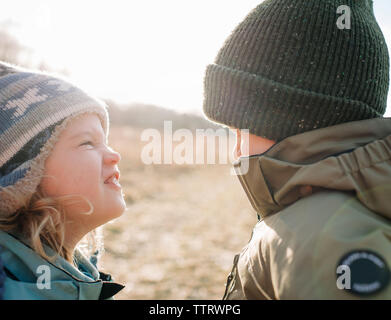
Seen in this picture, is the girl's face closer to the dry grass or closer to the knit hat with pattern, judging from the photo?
the knit hat with pattern

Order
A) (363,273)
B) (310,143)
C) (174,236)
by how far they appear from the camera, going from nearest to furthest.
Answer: (363,273) → (310,143) → (174,236)

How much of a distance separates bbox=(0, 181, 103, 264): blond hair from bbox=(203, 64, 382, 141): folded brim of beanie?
2.87ft

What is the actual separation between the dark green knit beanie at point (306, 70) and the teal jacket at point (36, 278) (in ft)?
3.34

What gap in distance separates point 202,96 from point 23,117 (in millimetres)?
930

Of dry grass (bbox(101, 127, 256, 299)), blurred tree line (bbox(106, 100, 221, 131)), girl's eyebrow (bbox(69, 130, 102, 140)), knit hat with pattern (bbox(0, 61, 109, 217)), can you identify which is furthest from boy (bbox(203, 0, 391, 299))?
blurred tree line (bbox(106, 100, 221, 131))

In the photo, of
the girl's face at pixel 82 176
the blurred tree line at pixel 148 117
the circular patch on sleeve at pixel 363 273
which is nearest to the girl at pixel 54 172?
the girl's face at pixel 82 176

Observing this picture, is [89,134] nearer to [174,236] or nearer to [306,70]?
[306,70]

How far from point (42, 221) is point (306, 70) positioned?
4.58ft

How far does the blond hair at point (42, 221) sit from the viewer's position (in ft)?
5.34

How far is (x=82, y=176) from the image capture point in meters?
1.79

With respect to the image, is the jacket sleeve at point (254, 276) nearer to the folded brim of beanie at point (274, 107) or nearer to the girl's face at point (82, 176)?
the folded brim of beanie at point (274, 107)

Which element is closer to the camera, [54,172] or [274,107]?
[274,107]

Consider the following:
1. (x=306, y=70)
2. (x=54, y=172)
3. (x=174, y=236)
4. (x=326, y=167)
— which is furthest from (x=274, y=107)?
(x=174, y=236)

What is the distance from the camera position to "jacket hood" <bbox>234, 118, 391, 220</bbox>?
126 centimetres
